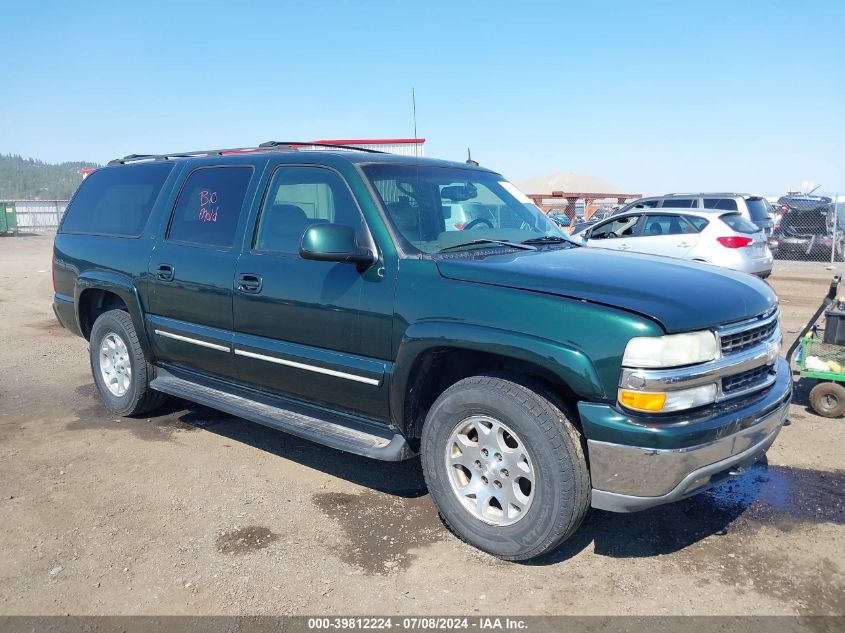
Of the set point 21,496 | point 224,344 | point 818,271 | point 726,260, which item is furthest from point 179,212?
point 818,271

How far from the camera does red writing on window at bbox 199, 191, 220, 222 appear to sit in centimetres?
459

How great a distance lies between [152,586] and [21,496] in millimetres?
1499

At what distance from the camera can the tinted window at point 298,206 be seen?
3918 millimetres

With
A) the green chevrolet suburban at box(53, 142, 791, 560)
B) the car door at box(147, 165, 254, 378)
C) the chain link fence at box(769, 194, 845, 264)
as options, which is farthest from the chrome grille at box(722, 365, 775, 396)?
the chain link fence at box(769, 194, 845, 264)

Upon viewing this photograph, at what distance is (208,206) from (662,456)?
132 inches

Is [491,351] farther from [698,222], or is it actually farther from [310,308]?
[698,222]

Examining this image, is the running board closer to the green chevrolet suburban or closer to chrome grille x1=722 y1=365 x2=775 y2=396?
the green chevrolet suburban

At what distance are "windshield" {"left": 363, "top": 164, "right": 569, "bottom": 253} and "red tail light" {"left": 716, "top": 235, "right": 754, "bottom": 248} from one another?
7332 mm

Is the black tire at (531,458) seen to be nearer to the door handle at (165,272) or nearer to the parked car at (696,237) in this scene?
the door handle at (165,272)

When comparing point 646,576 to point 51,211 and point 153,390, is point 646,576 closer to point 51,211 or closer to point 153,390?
point 153,390

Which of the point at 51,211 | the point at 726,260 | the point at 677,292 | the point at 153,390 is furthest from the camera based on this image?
the point at 51,211

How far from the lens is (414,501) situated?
403cm

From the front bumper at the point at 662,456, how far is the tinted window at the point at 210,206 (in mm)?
2713

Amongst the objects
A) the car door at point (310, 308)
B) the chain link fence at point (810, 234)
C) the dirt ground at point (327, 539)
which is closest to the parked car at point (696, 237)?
the dirt ground at point (327, 539)
